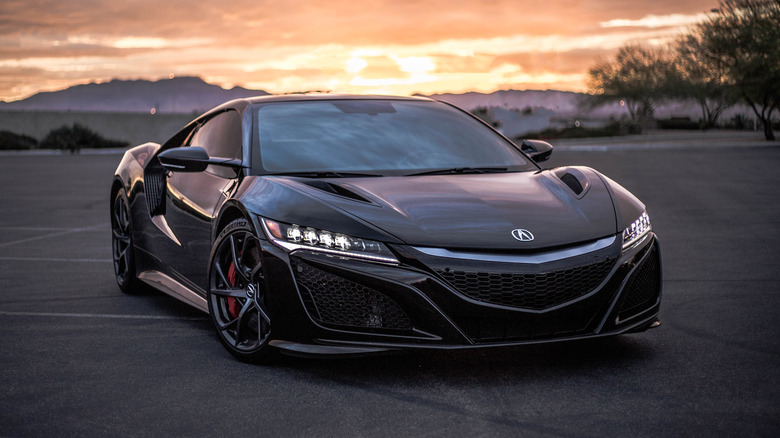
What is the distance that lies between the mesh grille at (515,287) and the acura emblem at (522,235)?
0.59 ft

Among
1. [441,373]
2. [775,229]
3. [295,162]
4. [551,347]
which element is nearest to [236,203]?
[295,162]

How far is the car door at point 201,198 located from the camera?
5.47 metres

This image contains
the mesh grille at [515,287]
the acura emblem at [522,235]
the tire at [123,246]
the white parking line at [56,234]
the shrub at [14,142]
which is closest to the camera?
the mesh grille at [515,287]

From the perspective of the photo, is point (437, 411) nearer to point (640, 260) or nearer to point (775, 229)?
point (640, 260)

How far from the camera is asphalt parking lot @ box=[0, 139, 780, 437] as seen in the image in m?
3.83

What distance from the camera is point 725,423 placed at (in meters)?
3.76

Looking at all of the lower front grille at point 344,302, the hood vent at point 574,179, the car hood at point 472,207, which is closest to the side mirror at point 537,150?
the hood vent at point 574,179

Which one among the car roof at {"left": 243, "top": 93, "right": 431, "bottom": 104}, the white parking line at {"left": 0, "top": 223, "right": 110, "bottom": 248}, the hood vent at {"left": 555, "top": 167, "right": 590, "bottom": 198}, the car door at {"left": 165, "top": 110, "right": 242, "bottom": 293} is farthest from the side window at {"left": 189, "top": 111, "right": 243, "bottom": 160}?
the white parking line at {"left": 0, "top": 223, "right": 110, "bottom": 248}

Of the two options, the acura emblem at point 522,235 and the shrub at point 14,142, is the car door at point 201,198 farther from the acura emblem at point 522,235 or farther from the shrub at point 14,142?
the shrub at point 14,142

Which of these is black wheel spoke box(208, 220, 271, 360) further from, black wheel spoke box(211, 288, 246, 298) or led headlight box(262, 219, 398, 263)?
led headlight box(262, 219, 398, 263)

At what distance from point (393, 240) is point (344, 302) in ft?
1.21

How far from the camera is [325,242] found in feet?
14.5

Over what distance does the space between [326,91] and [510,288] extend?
2822mm

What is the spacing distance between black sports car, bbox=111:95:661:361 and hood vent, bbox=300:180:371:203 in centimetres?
2
